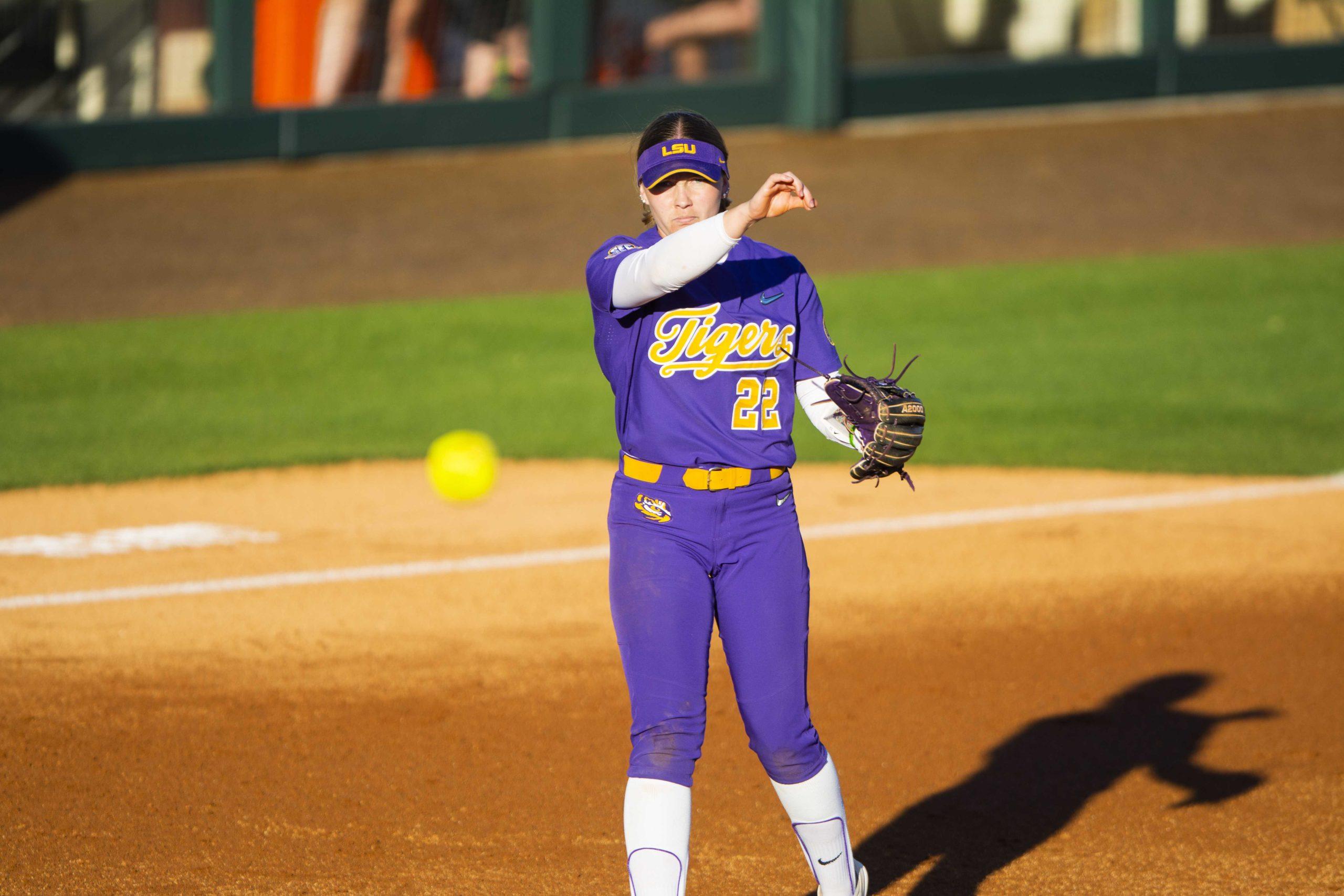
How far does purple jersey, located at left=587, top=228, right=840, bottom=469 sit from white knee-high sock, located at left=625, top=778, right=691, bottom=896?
77cm

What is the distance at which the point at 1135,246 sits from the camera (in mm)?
14609

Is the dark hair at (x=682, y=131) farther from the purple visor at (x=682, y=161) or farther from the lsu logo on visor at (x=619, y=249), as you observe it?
the lsu logo on visor at (x=619, y=249)

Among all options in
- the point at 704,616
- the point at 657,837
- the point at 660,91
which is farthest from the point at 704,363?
the point at 660,91

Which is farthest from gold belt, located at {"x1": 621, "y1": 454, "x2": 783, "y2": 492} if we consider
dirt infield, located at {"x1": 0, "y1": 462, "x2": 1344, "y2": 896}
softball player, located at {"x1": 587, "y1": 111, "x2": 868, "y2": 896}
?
dirt infield, located at {"x1": 0, "y1": 462, "x2": 1344, "y2": 896}

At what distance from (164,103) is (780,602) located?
546 inches

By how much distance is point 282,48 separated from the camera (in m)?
15.8

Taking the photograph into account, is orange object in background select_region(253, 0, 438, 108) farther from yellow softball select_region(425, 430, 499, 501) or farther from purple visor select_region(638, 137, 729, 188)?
purple visor select_region(638, 137, 729, 188)

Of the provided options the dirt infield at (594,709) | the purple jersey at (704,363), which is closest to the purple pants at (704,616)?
the purple jersey at (704,363)

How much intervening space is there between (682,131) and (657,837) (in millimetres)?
1642

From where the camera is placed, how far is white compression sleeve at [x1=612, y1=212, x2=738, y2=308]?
3207mm

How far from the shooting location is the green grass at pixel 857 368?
984 cm

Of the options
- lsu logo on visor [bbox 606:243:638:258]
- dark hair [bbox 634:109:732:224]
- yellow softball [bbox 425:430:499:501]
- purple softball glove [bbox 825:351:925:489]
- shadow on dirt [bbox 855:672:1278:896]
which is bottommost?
shadow on dirt [bbox 855:672:1278:896]

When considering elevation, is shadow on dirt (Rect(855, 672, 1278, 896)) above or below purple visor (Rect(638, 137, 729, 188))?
below

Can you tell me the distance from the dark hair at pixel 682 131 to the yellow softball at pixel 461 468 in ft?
14.2
